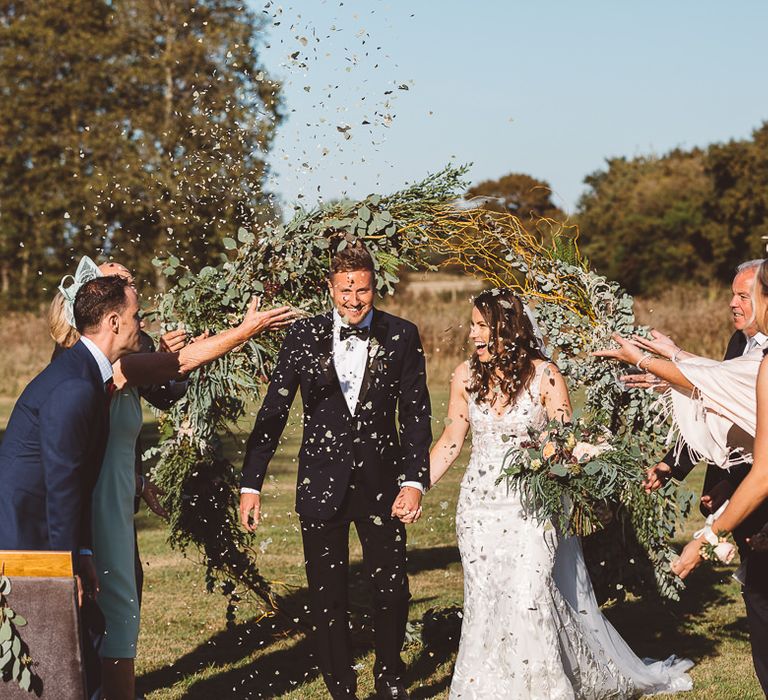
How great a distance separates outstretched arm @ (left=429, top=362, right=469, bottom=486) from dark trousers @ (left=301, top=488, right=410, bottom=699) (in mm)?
407

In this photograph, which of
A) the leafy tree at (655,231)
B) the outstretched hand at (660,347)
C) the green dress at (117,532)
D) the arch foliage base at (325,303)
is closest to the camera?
the green dress at (117,532)

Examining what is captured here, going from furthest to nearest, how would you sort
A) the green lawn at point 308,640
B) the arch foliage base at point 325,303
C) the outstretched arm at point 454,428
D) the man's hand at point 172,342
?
1. the green lawn at point 308,640
2. the arch foliage base at point 325,303
3. the outstretched arm at point 454,428
4. the man's hand at point 172,342

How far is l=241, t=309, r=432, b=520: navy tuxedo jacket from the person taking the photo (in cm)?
604

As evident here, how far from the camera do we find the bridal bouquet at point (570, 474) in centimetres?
563

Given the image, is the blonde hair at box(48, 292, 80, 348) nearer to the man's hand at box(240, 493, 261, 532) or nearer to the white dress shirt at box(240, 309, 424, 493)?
the man's hand at box(240, 493, 261, 532)

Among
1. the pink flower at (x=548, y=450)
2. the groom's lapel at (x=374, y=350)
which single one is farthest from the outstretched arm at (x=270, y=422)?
the pink flower at (x=548, y=450)

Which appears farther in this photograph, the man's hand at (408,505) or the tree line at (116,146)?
the tree line at (116,146)

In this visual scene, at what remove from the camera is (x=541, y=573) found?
5.83 m

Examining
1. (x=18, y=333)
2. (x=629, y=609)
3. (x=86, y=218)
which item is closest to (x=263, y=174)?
(x=629, y=609)

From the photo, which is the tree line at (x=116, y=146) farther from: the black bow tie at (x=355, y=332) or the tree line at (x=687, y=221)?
the black bow tie at (x=355, y=332)

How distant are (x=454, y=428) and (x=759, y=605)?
2011mm

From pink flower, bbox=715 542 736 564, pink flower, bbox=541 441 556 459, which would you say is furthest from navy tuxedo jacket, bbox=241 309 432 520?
pink flower, bbox=715 542 736 564

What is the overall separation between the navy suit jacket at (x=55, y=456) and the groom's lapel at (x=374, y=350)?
1.90 meters

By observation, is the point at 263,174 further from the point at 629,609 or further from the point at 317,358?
the point at 629,609
